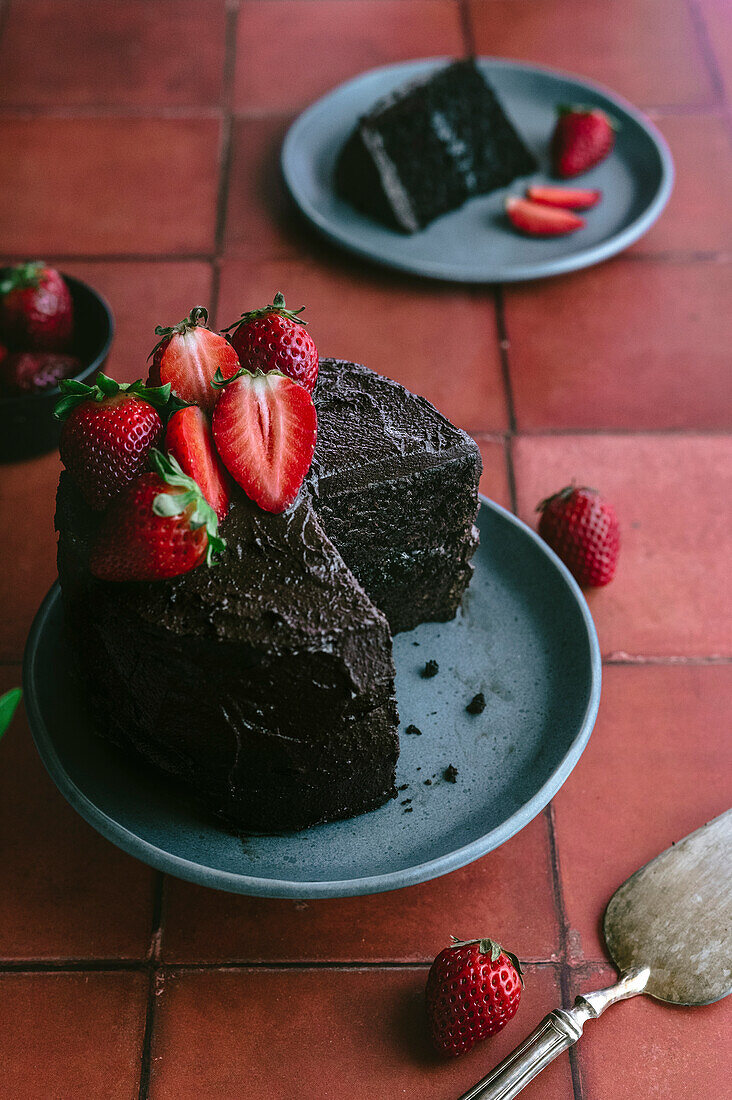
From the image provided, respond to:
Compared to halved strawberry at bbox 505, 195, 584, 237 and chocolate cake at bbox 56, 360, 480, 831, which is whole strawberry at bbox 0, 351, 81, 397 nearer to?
chocolate cake at bbox 56, 360, 480, 831

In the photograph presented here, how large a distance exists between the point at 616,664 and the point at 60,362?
4.31 ft

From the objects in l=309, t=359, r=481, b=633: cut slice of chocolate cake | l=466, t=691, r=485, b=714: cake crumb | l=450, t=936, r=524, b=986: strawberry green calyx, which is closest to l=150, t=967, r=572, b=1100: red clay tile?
l=450, t=936, r=524, b=986: strawberry green calyx

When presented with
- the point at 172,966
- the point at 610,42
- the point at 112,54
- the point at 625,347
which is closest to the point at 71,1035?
the point at 172,966

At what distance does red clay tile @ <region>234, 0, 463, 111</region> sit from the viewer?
321 centimetres

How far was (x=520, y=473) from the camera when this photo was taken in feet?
7.39

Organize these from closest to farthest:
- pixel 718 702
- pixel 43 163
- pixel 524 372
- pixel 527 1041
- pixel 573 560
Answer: pixel 527 1041
pixel 718 702
pixel 573 560
pixel 524 372
pixel 43 163

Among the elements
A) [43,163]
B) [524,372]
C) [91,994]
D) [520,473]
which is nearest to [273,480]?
[91,994]

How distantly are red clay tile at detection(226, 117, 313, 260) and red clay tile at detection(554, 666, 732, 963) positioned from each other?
1535mm

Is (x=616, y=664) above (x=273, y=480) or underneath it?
underneath

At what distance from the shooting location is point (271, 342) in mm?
1525

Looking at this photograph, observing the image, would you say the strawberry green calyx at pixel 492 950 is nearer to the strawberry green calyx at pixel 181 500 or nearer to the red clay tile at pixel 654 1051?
the red clay tile at pixel 654 1051

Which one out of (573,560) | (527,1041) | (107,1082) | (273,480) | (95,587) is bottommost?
(107,1082)

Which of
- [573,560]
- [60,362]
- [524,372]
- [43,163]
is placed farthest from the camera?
[43,163]

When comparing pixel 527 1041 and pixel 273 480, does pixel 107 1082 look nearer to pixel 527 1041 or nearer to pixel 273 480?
pixel 527 1041
